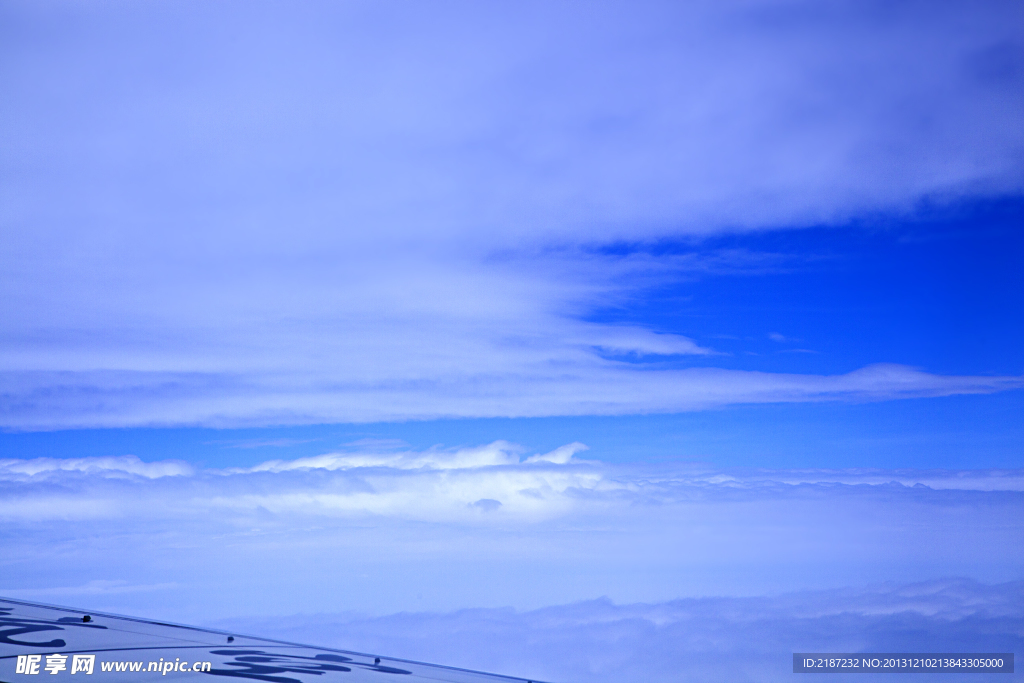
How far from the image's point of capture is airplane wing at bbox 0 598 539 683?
53.6 ft

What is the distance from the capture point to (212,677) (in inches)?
671

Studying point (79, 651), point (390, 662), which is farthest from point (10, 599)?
point (390, 662)

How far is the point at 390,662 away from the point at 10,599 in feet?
54.7

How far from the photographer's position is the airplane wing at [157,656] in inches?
643

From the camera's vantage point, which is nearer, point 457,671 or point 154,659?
point 154,659

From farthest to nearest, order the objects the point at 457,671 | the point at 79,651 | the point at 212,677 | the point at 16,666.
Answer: the point at 457,671
the point at 79,651
the point at 212,677
the point at 16,666

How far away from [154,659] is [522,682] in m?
10.4

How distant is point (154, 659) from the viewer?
61.2 ft

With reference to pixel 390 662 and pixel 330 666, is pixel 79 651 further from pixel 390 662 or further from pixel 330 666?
pixel 390 662

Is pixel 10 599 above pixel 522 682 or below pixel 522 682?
above

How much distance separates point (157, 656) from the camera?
1922cm

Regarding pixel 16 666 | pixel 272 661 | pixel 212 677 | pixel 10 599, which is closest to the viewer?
pixel 16 666

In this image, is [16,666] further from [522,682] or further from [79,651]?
[522,682]

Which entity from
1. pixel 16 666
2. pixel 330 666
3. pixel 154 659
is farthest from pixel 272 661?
pixel 16 666
